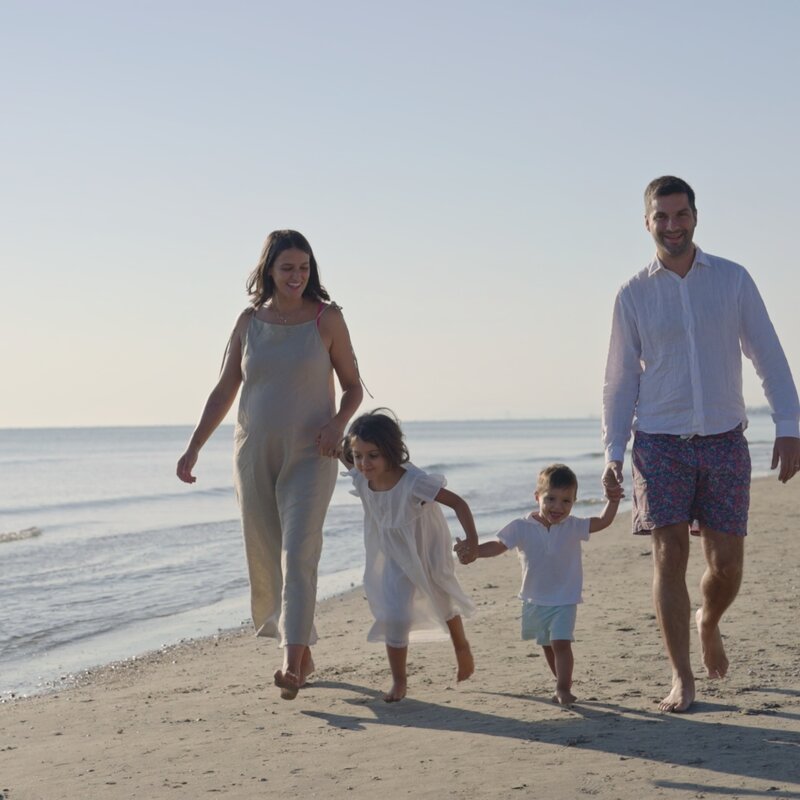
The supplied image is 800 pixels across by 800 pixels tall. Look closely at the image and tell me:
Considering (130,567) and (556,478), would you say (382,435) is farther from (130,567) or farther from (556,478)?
(130,567)

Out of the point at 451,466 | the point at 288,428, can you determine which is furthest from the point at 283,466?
the point at 451,466

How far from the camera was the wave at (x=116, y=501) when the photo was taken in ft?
80.9

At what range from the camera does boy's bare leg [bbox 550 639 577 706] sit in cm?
512

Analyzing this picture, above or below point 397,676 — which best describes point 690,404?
above

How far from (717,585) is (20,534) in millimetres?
14921

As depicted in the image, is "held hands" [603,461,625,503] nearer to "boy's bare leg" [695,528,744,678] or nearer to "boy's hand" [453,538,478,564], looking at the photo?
"boy's bare leg" [695,528,744,678]

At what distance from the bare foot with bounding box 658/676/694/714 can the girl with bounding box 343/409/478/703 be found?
3.28ft

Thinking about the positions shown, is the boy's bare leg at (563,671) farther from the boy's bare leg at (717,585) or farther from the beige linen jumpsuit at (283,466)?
the beige linen jumpsuit at (283,466)

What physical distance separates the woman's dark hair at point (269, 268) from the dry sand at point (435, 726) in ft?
6.16

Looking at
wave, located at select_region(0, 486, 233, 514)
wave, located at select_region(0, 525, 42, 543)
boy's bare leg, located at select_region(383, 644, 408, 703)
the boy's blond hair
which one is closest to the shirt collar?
the boy's blond hair

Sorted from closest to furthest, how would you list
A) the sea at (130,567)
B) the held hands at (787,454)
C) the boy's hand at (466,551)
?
1. the held hands at (787,454)
2. the boy's hand at (466,551)
3. the sea at (130,567)

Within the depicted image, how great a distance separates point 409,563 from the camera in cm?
543

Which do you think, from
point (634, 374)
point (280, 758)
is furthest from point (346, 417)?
point (280, 758)

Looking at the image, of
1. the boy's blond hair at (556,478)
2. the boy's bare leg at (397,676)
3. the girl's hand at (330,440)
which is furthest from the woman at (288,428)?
the boy's blond hair at (556,478)
